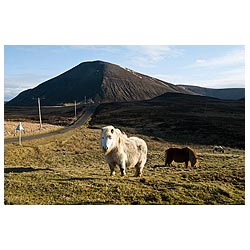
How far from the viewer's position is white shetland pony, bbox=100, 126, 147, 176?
9.05m

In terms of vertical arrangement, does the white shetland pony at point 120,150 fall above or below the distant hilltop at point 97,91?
below

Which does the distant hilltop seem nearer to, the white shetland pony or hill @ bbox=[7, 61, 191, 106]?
hill @ bbox=[7, 61, 191, 106]

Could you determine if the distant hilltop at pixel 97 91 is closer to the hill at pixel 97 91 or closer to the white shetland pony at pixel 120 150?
the hill at pixel 97 91

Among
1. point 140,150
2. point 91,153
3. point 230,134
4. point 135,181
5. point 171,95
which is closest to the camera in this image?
point 135,181

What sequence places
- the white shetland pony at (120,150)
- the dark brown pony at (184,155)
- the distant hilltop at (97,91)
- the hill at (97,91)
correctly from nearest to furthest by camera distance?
the white shetland pony at (120,150)
the dark brown pony at (184,155)
the distant hilltop at (97,91)
the hill at (97,91)

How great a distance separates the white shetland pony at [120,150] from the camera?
29.7ft

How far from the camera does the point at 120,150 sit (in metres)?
9.90

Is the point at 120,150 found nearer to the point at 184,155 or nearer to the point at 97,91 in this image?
the point at 184,155

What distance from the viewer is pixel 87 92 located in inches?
6978

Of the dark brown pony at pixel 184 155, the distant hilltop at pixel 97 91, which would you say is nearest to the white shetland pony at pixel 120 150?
the dark brown pony at pixel 184 155

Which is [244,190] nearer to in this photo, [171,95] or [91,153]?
[91,153]

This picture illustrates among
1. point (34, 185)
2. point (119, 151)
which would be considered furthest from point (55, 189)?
point (119, 151)

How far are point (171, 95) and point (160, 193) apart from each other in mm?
128863

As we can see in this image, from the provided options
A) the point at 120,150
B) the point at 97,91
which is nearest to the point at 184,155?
the point at 120,150
